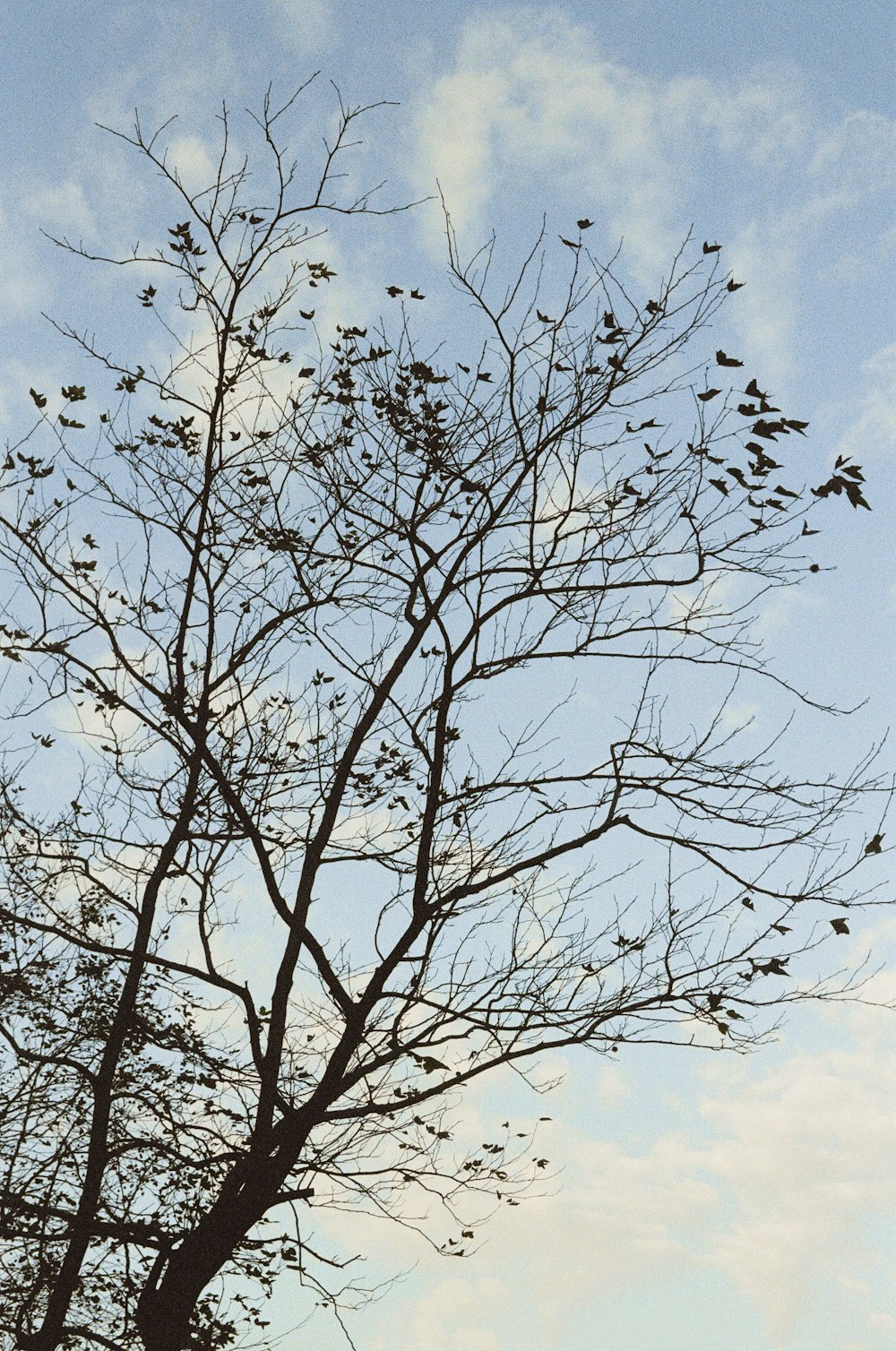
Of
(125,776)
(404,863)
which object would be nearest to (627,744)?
(404,863)

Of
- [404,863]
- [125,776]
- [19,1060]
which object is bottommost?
[19,1060]

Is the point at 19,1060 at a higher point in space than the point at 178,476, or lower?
lower

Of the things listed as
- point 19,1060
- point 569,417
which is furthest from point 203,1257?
point 569,417

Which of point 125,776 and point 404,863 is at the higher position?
point 125,776

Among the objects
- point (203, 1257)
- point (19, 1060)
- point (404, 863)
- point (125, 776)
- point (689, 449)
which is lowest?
point (203, 1257)

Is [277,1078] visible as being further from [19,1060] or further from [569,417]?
[569,417]

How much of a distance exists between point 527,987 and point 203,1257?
10.1ft

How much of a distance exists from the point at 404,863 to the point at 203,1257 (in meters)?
3.20

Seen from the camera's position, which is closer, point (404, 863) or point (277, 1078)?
point (277, 1078)

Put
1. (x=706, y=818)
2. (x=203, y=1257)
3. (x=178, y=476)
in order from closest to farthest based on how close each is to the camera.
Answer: (x=203, y=1257), (x=706, y=818), (x=178, y=476)

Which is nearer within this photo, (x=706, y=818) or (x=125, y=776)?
(x=706, y=818)

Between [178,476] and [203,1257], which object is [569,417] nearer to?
[178,476]

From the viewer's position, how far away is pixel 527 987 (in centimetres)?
839

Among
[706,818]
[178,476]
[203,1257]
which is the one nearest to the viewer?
[203,1257]
